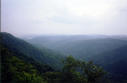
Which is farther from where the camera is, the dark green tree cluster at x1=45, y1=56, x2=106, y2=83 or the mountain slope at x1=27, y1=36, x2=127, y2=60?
the mountain slope at x1=27, y1=36, x2=127, y2=60

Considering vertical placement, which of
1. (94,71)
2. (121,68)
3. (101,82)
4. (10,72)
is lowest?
(121,68)

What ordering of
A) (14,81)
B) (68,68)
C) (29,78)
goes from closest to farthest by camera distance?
(14,81)
(29,78)
(68,68)

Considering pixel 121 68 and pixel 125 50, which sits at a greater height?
pixel 125 50

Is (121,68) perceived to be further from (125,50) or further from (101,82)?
(101,82)

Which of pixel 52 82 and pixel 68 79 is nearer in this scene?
pixel 52 82

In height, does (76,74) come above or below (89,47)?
below

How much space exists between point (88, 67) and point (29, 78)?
407 cm

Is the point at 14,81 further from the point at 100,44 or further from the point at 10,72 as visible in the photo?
the point at 100,44

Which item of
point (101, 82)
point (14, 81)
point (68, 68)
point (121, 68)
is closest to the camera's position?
point (14, 81)

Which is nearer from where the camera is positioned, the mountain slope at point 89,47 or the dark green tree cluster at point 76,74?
the dark green tree cluster at point 76,74

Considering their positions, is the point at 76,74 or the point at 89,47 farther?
the point at 89,47

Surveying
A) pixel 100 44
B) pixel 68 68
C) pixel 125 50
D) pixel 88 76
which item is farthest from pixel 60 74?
pixel 100 44

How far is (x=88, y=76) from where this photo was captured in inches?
296

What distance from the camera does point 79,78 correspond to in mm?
6770
